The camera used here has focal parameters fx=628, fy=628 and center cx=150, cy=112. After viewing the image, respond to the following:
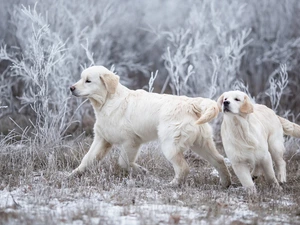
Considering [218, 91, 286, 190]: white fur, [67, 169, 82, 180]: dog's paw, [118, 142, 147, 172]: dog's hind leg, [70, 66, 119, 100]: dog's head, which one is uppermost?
[70, 66, 119, 100]: dog's head

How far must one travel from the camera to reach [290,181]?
26.1ft

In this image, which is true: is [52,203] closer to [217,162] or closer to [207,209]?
[207,209]

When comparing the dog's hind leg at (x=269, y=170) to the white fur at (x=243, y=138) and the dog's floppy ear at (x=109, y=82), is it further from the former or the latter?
the dog's floppy ear at (x=109, y=82)

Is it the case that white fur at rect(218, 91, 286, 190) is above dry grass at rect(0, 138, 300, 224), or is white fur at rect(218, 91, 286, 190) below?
above

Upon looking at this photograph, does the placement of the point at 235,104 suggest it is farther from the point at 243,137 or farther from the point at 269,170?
the point at 269,170

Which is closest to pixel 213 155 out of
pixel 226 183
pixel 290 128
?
pixel 226 183

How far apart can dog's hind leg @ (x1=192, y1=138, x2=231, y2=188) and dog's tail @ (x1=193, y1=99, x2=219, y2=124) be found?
35 cm

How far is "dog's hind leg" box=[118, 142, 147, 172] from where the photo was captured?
7.91 m

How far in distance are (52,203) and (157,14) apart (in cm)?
1750

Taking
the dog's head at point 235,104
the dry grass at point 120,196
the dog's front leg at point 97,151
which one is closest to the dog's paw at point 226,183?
the dry grass at point 120,196

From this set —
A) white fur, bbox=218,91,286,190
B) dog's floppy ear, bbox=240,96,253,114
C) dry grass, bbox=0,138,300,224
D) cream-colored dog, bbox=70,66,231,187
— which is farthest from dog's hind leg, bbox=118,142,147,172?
dog's floppy ear, bbox=240,96,253,114

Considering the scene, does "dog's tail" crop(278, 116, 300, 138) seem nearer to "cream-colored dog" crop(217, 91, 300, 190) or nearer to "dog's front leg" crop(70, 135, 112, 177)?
"cream-colored dog" crop(217, 91, 300, 190)

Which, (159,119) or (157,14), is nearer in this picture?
(159,119)

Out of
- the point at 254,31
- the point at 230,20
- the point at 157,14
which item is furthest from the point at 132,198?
the point at 157,14
